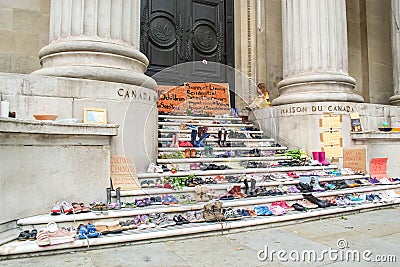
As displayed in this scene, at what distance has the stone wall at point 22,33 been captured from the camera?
8258 mm

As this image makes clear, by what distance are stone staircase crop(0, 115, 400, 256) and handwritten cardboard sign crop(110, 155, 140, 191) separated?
0.58 feet

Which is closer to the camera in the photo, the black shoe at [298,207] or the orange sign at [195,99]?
the black shoe at [298,207]

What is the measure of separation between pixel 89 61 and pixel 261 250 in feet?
12.7

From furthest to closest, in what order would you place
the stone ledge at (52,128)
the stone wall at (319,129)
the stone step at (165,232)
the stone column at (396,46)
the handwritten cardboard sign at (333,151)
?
1. the stone column at (396,46)
2. the stone wall at (319,129)
3. the handwritten cardboard sign at (333,151)
4. the stone ledge at (52,128)
5. the stone step at (165,232)

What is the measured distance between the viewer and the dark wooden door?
10.0 metres

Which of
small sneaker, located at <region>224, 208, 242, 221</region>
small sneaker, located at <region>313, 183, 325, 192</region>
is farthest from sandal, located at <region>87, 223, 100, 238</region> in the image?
small sneaker, located at <region>313, 183, 325, 192</region>

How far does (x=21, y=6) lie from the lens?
27.9 ft

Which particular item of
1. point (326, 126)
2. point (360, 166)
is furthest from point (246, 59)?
point (360, 166)

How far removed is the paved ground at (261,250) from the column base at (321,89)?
3976 mm

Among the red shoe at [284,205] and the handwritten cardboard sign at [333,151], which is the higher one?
the handwritten cardboard sign at [333,151]

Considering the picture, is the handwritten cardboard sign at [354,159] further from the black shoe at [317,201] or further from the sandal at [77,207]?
the sandal at [77,207]

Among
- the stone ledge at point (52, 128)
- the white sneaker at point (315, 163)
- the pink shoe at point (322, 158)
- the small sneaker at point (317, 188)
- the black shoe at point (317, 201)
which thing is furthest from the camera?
the pink shoe at point (322, 158)

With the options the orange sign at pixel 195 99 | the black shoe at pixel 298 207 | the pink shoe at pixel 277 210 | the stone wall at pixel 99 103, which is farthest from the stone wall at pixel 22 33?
the black shoe at pixel 298 207

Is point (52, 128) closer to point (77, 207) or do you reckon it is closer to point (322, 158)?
point (77, 207)
